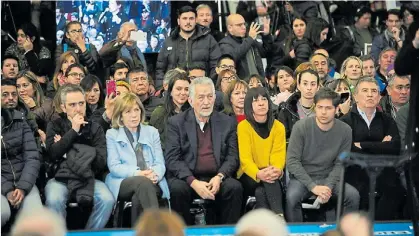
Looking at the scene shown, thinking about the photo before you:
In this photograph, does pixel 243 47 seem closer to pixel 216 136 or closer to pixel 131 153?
pixel 216 136

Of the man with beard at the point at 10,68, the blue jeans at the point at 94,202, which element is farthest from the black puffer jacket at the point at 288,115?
the man with beard at the point at 10,68

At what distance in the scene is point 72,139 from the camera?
8.59 m

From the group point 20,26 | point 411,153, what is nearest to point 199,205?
point 411,153

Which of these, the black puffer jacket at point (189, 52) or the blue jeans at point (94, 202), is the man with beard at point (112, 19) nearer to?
the black puffer jacket at point (189, 52)

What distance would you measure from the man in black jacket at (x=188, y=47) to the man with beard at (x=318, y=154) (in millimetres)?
2900

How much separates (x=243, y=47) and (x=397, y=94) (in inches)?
102

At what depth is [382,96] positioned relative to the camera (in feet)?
35.3

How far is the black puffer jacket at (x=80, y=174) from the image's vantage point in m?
8.53

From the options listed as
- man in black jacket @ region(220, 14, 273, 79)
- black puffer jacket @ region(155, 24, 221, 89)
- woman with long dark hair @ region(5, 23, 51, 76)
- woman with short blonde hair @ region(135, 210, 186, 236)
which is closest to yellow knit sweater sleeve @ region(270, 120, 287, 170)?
black puffer jacket @ region(155, 24, 221, 89)

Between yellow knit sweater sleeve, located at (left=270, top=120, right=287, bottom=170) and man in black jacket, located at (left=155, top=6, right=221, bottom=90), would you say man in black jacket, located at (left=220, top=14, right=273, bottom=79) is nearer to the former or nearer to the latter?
man in black jacket, located at (left=155, top=6, right=221, bottom=90)

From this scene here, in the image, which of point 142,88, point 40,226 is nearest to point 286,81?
point 142,88

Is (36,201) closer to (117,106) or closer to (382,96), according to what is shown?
(117,106)

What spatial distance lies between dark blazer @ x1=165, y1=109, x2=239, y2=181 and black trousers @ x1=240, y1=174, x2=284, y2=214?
210 millimetres

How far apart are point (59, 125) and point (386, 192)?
2.87 meters
